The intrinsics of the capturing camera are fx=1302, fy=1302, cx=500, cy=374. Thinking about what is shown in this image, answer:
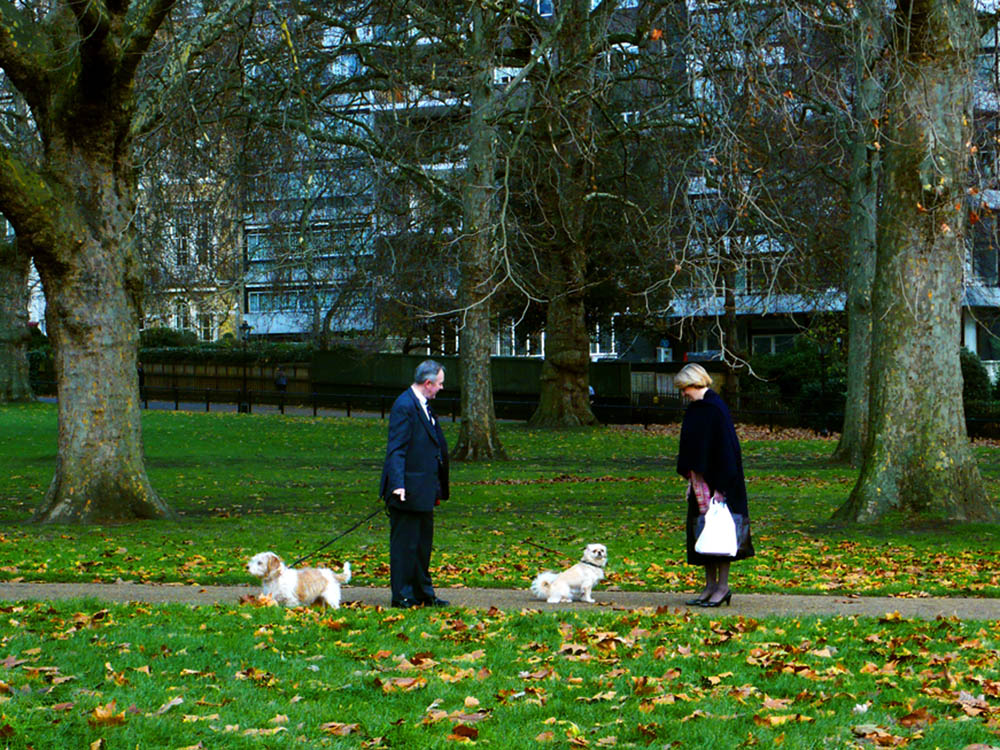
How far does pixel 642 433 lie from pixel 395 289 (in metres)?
8.05

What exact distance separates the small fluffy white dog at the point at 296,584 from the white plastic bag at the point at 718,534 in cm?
266

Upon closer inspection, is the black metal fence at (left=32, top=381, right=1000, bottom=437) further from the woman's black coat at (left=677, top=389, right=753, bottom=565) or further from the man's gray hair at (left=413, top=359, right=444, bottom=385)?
the man's gray hair at (left=413, top=359, right=444, bottom=385)

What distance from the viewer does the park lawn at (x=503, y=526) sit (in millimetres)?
11688

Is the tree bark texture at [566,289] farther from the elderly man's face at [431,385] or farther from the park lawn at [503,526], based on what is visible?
the elderly man's face at [431,385]

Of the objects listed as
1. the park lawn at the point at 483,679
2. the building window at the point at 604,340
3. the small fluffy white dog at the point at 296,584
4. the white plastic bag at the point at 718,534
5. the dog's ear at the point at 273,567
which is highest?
the building window at the point at 604,340

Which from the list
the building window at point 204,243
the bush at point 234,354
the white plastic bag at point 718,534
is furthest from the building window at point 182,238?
the white plastic bag at point 718,534

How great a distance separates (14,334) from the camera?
43.8m

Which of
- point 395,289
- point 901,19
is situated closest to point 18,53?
point 901,19

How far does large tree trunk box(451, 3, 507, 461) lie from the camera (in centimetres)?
2472

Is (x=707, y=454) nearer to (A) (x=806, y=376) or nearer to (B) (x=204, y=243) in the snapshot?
(B) (x=204, y=243)

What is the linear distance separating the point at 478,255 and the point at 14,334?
78.2 feet

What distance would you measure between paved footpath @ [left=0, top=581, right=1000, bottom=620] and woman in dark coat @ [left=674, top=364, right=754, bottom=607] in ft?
2.10

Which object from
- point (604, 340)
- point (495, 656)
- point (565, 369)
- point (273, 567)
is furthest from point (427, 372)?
point (604, 340)

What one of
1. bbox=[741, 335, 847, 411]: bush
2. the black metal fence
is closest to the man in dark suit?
the black metal fence
